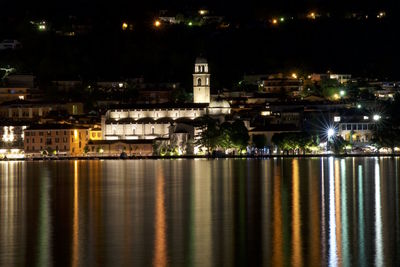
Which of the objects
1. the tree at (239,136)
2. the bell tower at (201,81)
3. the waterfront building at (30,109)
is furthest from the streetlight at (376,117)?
the waterfront building at (30,109)

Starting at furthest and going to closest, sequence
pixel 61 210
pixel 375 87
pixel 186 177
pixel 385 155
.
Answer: pixel 375 87
pixel 385 155
pixel 186 177
pixel 61 210

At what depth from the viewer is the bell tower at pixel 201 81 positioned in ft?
249

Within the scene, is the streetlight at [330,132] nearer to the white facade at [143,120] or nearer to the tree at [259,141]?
the tree at [259,141]

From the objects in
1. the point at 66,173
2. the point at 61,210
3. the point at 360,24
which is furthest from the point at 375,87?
the point at 61,210

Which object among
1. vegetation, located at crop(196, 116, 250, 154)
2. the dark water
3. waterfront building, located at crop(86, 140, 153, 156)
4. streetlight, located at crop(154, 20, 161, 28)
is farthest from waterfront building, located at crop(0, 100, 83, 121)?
the dark water

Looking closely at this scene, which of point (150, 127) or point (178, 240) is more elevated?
point (150, 127)

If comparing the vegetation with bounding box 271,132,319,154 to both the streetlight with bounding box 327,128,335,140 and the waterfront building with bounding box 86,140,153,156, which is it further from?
the waterfront building with bounding box 86,140,153,156

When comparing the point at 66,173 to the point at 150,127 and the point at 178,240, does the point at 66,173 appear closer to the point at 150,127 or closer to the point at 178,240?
the point at 150,127

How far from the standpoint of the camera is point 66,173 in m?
53.6

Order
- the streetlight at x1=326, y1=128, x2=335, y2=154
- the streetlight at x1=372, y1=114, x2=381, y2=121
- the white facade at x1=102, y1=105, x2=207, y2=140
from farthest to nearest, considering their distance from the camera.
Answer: the white facade at x1=102, y1=105, x2=207, y2=140
the streetlight at x1=372, y1=114, x2=381, y2=121
the streetlight at x1=326, y1=128, x2=335, y2=154

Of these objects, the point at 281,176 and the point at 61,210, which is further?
the point at 281,176

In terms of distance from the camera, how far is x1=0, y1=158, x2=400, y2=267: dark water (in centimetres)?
2456

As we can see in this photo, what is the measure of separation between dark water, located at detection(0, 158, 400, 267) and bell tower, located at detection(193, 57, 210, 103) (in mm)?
26934

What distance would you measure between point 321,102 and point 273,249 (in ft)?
176
